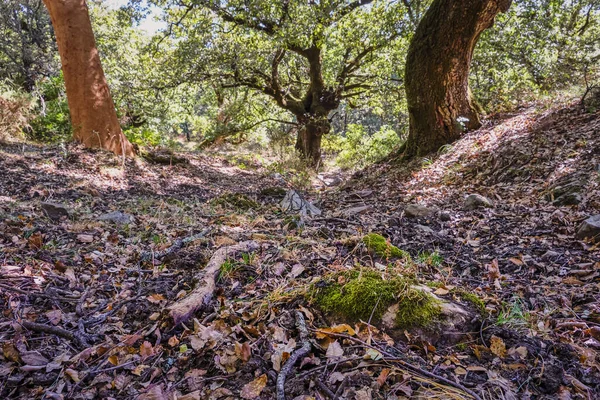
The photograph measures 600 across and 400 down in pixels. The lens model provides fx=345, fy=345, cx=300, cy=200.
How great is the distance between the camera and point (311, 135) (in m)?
12.3

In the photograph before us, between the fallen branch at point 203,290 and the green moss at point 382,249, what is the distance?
89 centimetres

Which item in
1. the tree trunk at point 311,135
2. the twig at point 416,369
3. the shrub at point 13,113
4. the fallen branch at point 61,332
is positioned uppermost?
the shrub at point 13,113

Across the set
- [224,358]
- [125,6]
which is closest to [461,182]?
[224,358]

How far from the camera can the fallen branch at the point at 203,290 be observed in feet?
6.02

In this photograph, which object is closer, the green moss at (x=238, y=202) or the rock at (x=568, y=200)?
the rock at (x=568, y=200)

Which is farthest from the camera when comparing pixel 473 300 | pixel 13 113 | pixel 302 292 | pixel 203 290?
pixel 13 113

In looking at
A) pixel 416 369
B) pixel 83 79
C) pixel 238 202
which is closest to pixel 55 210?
pixel 238 202

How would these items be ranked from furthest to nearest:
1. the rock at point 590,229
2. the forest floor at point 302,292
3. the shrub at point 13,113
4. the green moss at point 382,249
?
the shrub at point 13,113
the rock at point 590,229
the green moss at point 382,249
the forest floor at point 302,292

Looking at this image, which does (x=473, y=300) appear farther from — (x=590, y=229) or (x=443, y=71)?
(x=443, y=71)

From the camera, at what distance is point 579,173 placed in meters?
3.57

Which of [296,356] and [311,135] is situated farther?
[311,135]

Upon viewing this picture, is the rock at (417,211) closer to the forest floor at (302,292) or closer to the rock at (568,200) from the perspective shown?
the forest floor at (302,292)

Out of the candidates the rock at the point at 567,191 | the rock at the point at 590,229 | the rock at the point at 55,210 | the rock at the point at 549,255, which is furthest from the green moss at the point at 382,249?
the rock at the point at 55,210

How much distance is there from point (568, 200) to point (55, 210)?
A: 17.0 feet
